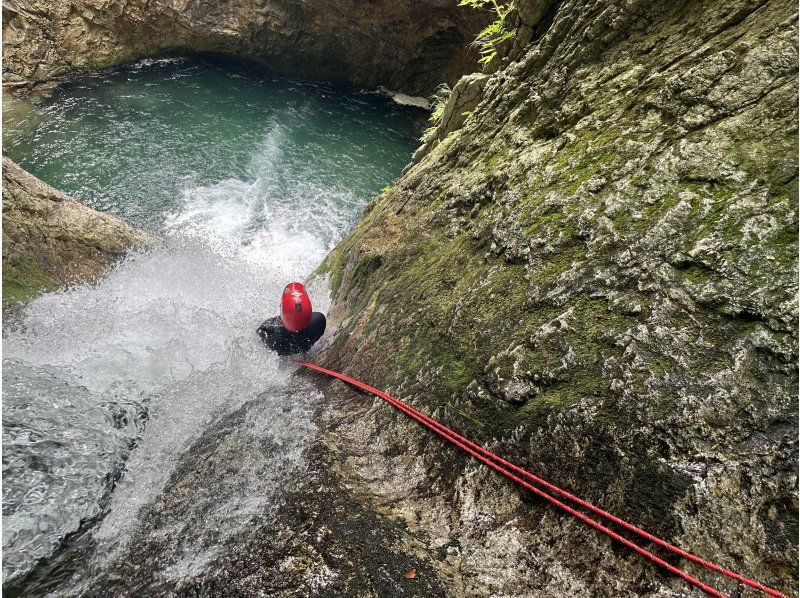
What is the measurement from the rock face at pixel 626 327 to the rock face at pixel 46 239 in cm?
584

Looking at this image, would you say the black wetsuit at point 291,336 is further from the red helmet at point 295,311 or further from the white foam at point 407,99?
the white foam at point 407,99

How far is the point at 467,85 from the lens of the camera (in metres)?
5.93

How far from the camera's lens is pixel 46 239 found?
6.70 meters

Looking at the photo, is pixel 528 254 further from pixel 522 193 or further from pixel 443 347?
pixel 443 347

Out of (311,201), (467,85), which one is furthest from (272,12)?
(467,85)

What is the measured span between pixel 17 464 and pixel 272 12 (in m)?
21.6

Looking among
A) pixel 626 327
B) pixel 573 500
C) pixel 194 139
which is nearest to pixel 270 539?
pixel 573 500

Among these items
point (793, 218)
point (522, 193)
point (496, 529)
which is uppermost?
point (793, 218)

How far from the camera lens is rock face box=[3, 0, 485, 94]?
16.9 meters

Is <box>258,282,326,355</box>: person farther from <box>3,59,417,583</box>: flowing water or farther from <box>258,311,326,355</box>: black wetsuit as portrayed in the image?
<box>3,59,417,583</box>: flowing water

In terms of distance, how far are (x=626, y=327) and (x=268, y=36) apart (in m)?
22.7

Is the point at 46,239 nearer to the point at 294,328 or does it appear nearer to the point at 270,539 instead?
the point at 294,328

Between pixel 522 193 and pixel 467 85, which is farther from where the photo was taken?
pixel 467 85

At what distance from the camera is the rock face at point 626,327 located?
1820 mm
